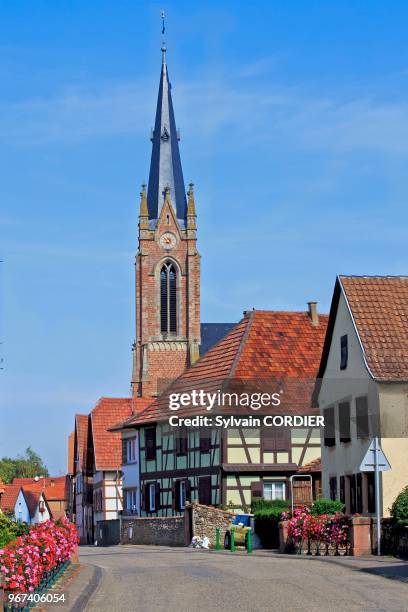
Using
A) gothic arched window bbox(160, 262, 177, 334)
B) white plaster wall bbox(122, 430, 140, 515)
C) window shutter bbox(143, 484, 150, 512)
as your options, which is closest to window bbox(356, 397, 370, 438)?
window shutter bbox(143, 484, 150, 512)

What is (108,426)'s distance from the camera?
6347 centimetres

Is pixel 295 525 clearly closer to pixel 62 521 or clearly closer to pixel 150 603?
pixel 62 521

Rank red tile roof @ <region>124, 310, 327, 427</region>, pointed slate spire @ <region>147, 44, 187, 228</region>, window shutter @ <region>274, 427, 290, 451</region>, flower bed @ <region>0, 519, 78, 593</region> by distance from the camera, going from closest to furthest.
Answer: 1. flower bed @ <region>0, 519, 78, 593</region>
2. window shutter @ <region>274, 427, 290, 451</region>
3. red tile roof @ <region>124, 310, 327, 427</region>
4. pointed slate spire @ <region>147, 44, 187, 228</region>

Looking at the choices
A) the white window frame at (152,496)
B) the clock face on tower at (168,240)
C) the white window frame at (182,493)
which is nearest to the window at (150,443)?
the white window frame at (152,496)

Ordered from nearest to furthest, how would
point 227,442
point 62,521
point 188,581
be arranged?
point 188,581
point 62,521
point 227,442

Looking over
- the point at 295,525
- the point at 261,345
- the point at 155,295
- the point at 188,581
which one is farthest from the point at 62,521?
the point at 155,295

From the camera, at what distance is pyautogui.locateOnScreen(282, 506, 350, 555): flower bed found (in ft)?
88.4

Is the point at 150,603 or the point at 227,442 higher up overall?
the point at 227,442

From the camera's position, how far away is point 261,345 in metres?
48.1

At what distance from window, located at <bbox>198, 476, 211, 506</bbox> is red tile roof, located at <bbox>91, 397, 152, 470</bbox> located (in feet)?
48.5

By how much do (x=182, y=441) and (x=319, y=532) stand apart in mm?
20697

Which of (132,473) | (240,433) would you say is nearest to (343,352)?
(240,433)

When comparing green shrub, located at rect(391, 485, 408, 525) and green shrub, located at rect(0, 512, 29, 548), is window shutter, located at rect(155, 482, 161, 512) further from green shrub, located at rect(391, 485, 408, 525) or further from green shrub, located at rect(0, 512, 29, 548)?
green shrub, located at rect(0, 512, 29, 548)

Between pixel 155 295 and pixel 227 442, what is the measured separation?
7257 centimetres
